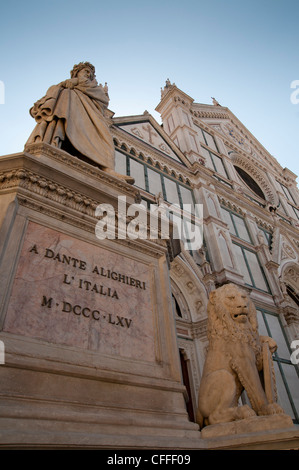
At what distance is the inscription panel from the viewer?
251cm

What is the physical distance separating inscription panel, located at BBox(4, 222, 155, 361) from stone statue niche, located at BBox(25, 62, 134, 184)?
160cm

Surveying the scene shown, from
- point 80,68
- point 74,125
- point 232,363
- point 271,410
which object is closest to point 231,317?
point 232,363

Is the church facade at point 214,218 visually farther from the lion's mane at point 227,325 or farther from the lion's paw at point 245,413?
the lion's paw at point 245,413

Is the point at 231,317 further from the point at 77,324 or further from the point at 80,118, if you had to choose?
the point at 80,118

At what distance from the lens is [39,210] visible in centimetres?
312

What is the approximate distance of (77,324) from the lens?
8.70 feet

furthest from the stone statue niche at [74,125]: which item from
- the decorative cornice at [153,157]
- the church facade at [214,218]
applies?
the decorative cornice at [153,157]

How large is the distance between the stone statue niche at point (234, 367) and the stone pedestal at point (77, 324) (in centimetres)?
34

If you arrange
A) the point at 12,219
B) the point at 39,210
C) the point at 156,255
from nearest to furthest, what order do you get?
the point at 12,219 < the point at 39,210 < the point at 156,255

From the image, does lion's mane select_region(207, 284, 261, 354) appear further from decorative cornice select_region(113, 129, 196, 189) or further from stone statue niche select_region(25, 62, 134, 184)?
decorative cornice select_region(113, 129, 196, 189)

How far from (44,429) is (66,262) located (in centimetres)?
140

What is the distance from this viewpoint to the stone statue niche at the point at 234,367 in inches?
108
